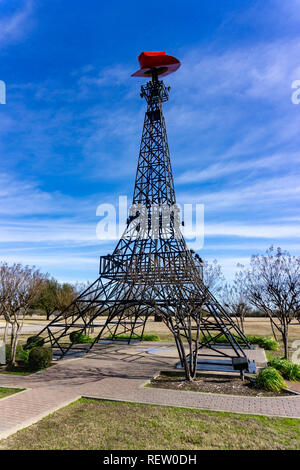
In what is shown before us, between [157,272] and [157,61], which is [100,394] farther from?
[157,61]

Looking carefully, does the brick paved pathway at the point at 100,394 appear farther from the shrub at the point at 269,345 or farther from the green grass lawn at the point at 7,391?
the shrub at the point at 269,345

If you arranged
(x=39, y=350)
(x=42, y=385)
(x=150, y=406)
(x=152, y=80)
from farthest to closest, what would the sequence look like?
(x=152, y=80) → (x=39, y=350) → (x=42, y=385) → (x=150, y=406)

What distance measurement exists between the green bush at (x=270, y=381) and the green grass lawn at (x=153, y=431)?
2.88 metres

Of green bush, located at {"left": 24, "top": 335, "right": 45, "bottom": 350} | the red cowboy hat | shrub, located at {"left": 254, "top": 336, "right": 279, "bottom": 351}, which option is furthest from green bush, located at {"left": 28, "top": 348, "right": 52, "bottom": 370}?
the red cowboy hat

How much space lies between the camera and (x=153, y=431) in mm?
7086

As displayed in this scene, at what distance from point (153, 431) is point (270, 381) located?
18.5 ft

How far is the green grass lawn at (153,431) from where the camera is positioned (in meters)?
6.41

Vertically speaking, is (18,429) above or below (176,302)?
below

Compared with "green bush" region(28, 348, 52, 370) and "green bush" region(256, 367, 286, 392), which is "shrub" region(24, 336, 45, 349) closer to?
"green bush" region(28, 348, 52, 370)

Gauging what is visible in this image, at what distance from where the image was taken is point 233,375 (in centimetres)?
1305

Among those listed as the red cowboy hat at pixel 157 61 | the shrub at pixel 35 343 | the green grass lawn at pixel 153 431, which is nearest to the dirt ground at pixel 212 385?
the green grass lawn at pixel 153 431
